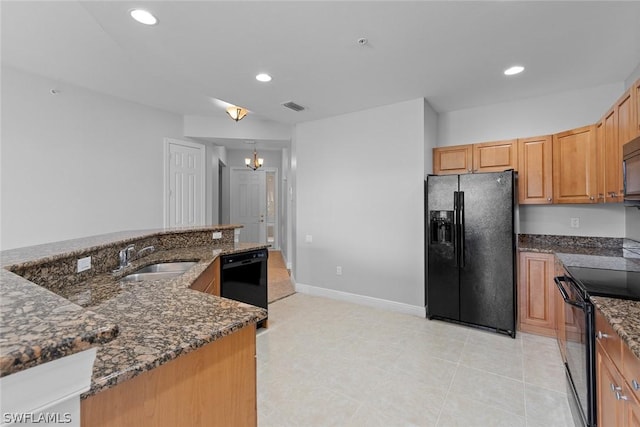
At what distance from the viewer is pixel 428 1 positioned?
1.86m

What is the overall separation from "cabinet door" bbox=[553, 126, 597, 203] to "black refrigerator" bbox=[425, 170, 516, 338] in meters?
0.55

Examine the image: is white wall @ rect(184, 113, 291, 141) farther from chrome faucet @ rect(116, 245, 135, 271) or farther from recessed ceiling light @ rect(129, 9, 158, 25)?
chrome faucet @ rect(116, 245, 135, 271)

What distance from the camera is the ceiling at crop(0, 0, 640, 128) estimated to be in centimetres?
195

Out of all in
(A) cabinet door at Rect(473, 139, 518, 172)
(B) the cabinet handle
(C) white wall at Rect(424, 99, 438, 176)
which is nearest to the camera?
(B) the cabinet handle

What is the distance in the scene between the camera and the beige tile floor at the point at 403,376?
1.89 metres

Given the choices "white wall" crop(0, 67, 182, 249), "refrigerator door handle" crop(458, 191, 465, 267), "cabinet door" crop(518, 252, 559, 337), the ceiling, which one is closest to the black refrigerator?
"refrigerator door handle" crop(458, 191, 465, 267)

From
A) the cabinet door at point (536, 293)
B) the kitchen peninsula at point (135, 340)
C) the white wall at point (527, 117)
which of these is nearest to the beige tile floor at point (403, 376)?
the cabinet door at point (536, 293)

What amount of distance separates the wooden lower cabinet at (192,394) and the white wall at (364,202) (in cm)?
283

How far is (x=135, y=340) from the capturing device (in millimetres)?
902

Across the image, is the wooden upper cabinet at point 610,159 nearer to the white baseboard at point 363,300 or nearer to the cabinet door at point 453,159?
the cabinet door at point 453,159

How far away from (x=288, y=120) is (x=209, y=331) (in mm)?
3889

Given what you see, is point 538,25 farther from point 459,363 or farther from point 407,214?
point 459,363

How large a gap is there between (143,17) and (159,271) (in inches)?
72.5

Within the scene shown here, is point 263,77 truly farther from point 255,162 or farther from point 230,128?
point 255,162
